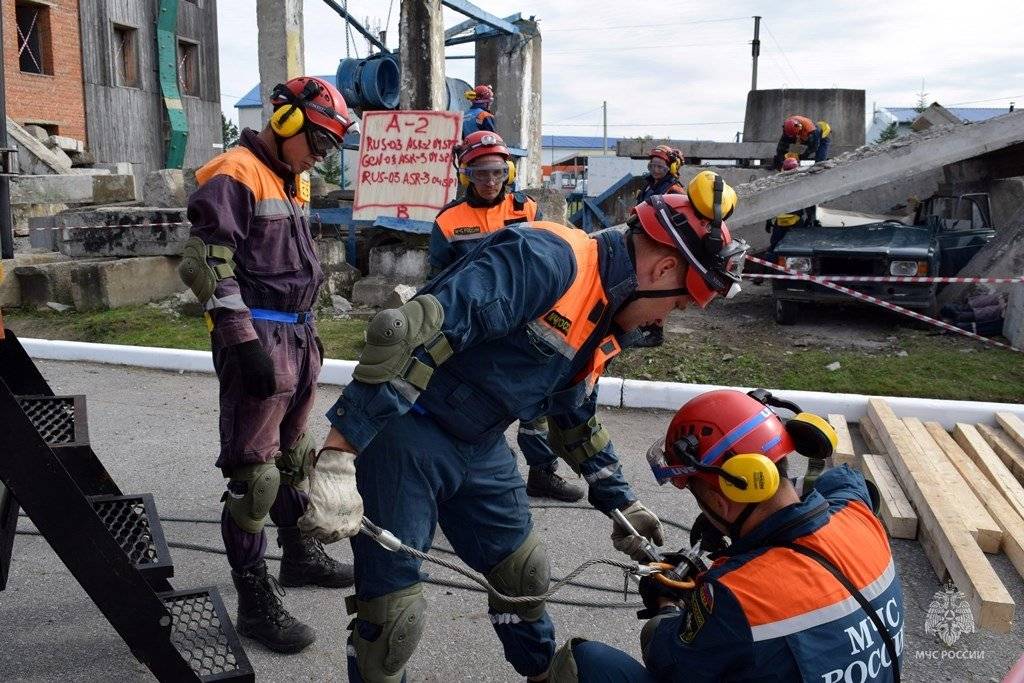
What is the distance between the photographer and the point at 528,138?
12.4m

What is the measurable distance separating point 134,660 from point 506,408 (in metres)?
1.96

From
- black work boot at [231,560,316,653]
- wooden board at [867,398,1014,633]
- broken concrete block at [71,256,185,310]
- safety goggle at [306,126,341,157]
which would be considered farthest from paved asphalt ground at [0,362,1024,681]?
broken concrete block at [71,256,185,310]

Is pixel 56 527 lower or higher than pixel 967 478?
higher

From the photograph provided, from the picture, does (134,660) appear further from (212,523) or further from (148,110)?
(148,110)

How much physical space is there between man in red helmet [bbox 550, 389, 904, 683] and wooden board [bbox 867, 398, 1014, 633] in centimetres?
166

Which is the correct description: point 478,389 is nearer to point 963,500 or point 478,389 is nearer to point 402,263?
point 963,500

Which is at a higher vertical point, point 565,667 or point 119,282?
point 119,282

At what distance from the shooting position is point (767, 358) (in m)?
8.15

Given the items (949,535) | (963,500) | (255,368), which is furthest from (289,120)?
(963,500)

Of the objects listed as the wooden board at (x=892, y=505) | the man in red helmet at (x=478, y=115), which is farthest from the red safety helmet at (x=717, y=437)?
the man in red helmet at (x=478, y=115)

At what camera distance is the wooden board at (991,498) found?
4.33m

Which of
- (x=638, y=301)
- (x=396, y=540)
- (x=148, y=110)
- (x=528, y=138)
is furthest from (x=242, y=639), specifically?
(x=148, y=110)

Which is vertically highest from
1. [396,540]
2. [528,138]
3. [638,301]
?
[528,138]

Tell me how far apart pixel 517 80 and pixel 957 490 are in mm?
8893
